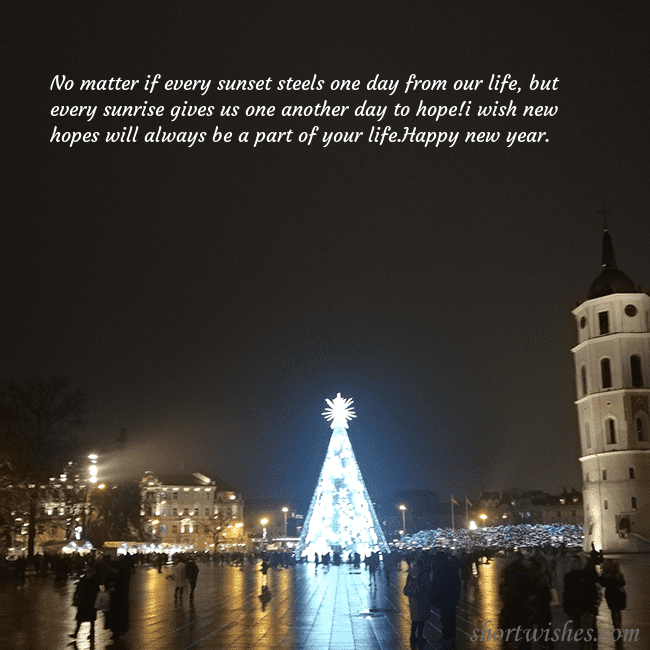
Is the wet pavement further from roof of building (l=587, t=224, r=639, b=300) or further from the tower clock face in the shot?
roof of building (l=587, t=224, r=639, b=300)

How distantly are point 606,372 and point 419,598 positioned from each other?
191 feet

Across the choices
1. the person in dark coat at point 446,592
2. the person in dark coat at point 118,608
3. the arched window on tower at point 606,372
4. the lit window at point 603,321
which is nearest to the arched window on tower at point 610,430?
the arched window on tower at point 606,372

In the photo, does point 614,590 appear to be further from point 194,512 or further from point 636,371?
point 194,512

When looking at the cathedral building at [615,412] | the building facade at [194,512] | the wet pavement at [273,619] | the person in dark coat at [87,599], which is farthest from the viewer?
the building facade at [194,512]

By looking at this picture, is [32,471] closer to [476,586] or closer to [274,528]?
[476,586]

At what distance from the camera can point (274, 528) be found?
553 feet

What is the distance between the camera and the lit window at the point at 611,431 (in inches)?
2693

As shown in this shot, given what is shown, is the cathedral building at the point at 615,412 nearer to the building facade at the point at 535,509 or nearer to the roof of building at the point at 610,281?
the roof of building at the point at 610,281

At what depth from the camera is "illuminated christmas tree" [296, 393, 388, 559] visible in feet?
164

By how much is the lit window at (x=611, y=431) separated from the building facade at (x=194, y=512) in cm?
6353

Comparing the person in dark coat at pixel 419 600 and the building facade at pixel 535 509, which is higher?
the building facade at pixel 535 509

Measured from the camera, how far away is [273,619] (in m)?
20.4

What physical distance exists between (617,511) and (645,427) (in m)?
6.89

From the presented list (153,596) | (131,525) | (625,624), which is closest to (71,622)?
(153,596)
